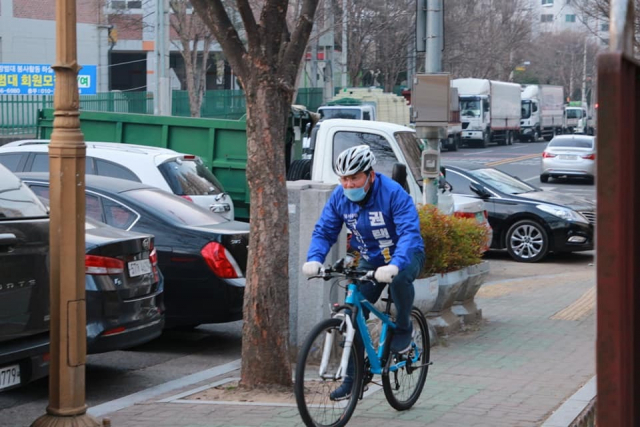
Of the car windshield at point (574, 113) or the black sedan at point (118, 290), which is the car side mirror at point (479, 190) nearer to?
the black sedan at point (118, 290)

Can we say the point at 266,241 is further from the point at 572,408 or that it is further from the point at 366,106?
the point at 366,106

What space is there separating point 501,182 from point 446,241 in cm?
820

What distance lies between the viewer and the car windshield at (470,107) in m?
52.8

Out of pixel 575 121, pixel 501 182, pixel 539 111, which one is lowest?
pixel 501 182

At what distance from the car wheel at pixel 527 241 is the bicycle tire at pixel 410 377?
9461mm

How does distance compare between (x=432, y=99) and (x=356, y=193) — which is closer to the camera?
(x=356, y=193)

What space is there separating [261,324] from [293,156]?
1087 centimetres

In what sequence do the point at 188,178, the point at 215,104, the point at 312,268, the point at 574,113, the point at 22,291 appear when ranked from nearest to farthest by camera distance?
1. the point at 22,291
2. the point at 312,268
3. the point at 188,178
4. the point at 215,104
5. the point at 574,113

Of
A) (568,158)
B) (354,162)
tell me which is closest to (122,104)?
(568,158)

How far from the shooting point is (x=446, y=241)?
362 inches

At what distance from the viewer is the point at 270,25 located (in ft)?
22.1

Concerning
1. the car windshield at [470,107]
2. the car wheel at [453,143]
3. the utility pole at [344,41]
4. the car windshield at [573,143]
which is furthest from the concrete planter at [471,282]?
the car windshield at [470,107]

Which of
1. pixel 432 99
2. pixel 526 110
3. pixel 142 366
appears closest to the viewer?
pixel 142 366

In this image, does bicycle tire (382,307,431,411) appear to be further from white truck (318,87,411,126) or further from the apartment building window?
the apartment building window
